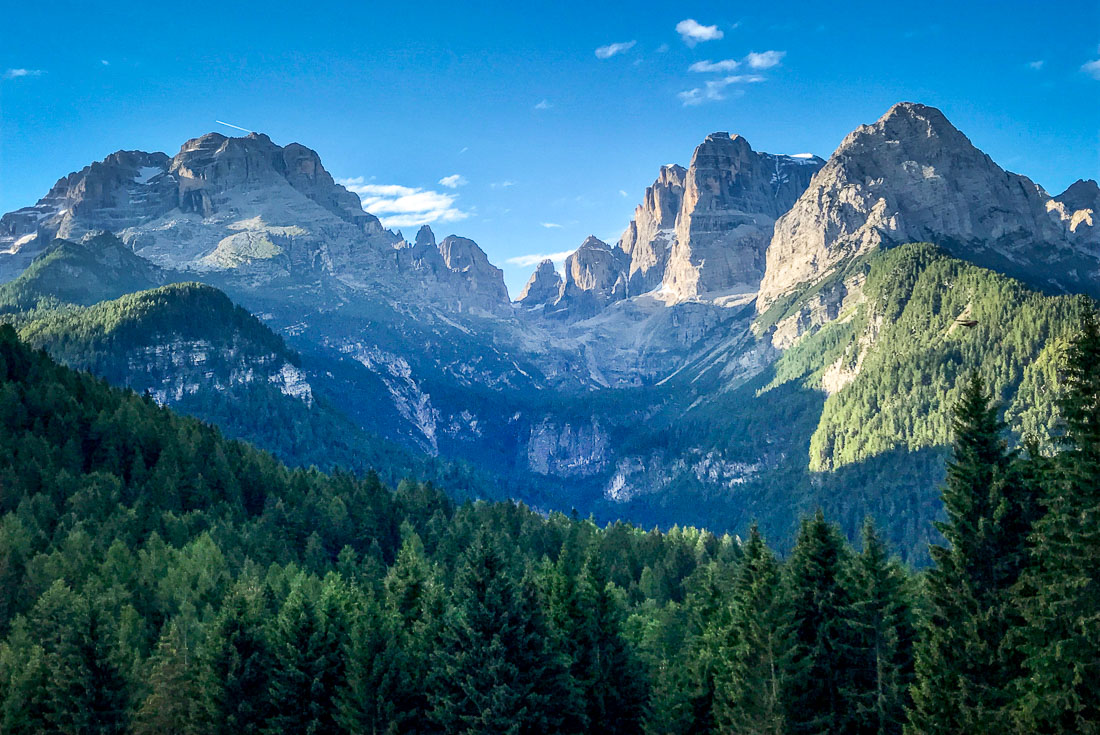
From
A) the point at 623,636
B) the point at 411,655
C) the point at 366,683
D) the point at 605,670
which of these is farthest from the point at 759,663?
the point at 366,683

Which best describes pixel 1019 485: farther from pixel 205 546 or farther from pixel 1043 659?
pixel 205 546

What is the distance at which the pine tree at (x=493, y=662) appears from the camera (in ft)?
199

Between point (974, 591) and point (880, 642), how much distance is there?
1209 centimetres

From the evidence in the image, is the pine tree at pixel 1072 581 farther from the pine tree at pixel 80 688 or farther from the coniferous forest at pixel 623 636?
the pine tree at pixel 80 688

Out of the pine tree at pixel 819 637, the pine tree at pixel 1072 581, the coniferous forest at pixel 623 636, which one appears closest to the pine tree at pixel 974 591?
the coniferous forest at pixel 623 636

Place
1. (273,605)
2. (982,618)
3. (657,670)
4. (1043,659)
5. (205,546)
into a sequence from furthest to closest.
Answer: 1. (205,546)
2. (273,605)
3. (657,670)
4. (982,618)
5. (1043,659)

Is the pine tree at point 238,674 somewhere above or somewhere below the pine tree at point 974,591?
below

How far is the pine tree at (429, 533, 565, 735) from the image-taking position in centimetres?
6066

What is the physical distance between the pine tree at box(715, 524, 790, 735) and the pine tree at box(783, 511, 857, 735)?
90cm

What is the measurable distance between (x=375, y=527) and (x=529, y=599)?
83196 mm

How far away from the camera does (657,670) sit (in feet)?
250

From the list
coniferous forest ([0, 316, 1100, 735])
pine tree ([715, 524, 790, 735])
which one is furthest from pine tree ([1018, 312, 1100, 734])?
pine tree ([715, 524, 790, 735])

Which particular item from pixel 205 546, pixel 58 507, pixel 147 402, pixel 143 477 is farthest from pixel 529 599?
pixel 147 402

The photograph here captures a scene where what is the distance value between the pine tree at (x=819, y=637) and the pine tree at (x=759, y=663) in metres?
0.90
